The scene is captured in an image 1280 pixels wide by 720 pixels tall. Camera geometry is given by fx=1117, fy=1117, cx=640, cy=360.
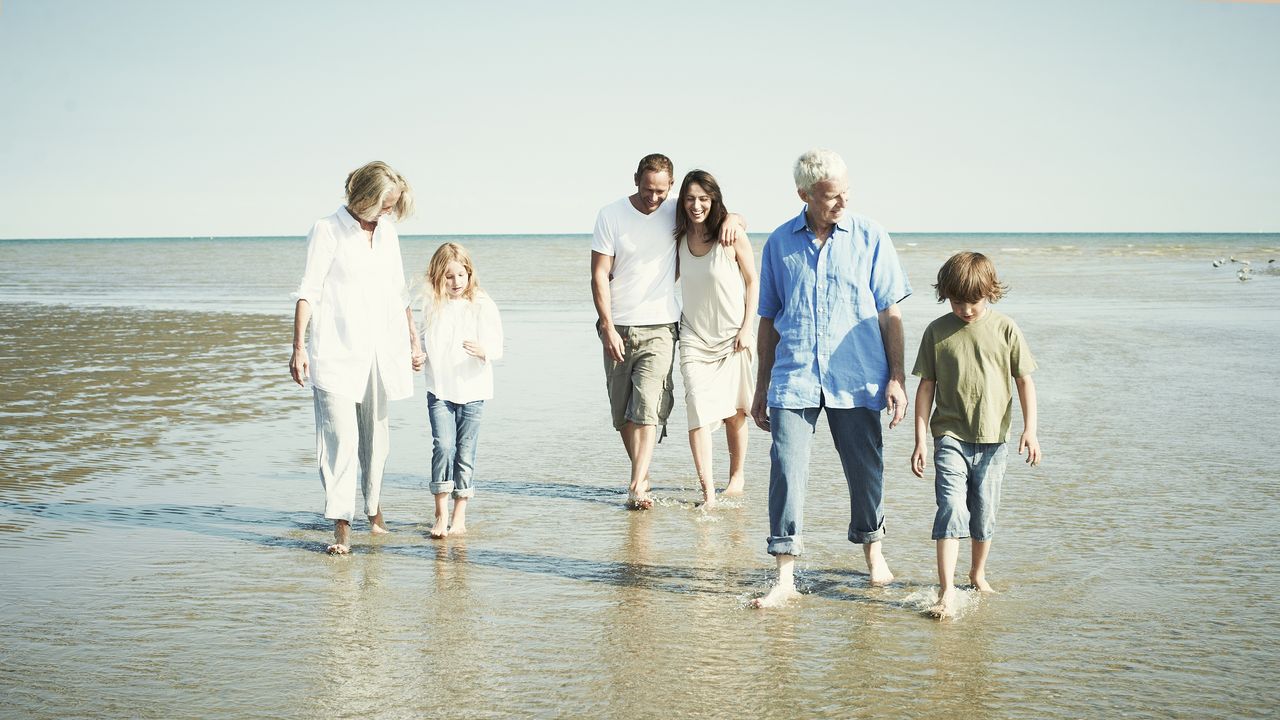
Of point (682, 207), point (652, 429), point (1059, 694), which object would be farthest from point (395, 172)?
point (1059, 694)

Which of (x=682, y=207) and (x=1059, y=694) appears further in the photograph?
(x=682, y=207)

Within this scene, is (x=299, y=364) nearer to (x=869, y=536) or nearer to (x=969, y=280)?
(x=869, y=536)

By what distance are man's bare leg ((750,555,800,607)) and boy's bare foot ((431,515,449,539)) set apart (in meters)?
1.87

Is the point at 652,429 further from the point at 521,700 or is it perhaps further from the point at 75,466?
the point at 75,466

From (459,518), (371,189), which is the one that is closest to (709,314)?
(459,518)

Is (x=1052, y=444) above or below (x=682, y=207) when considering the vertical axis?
below

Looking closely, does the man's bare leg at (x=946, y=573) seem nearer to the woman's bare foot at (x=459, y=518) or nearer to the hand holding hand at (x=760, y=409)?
the hand holding hand at (x=760, y=409)

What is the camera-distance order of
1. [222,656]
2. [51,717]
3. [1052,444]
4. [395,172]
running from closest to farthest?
[51,717]
[222,656]
[395,172]
[1052,444]

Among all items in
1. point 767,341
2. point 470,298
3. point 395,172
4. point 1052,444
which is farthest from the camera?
point 1052,444

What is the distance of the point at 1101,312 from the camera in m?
20.0

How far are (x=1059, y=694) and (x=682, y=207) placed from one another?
3580 mm

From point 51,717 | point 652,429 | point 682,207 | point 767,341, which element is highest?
point 682,207

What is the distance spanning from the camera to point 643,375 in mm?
6520

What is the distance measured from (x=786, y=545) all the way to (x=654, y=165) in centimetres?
261
